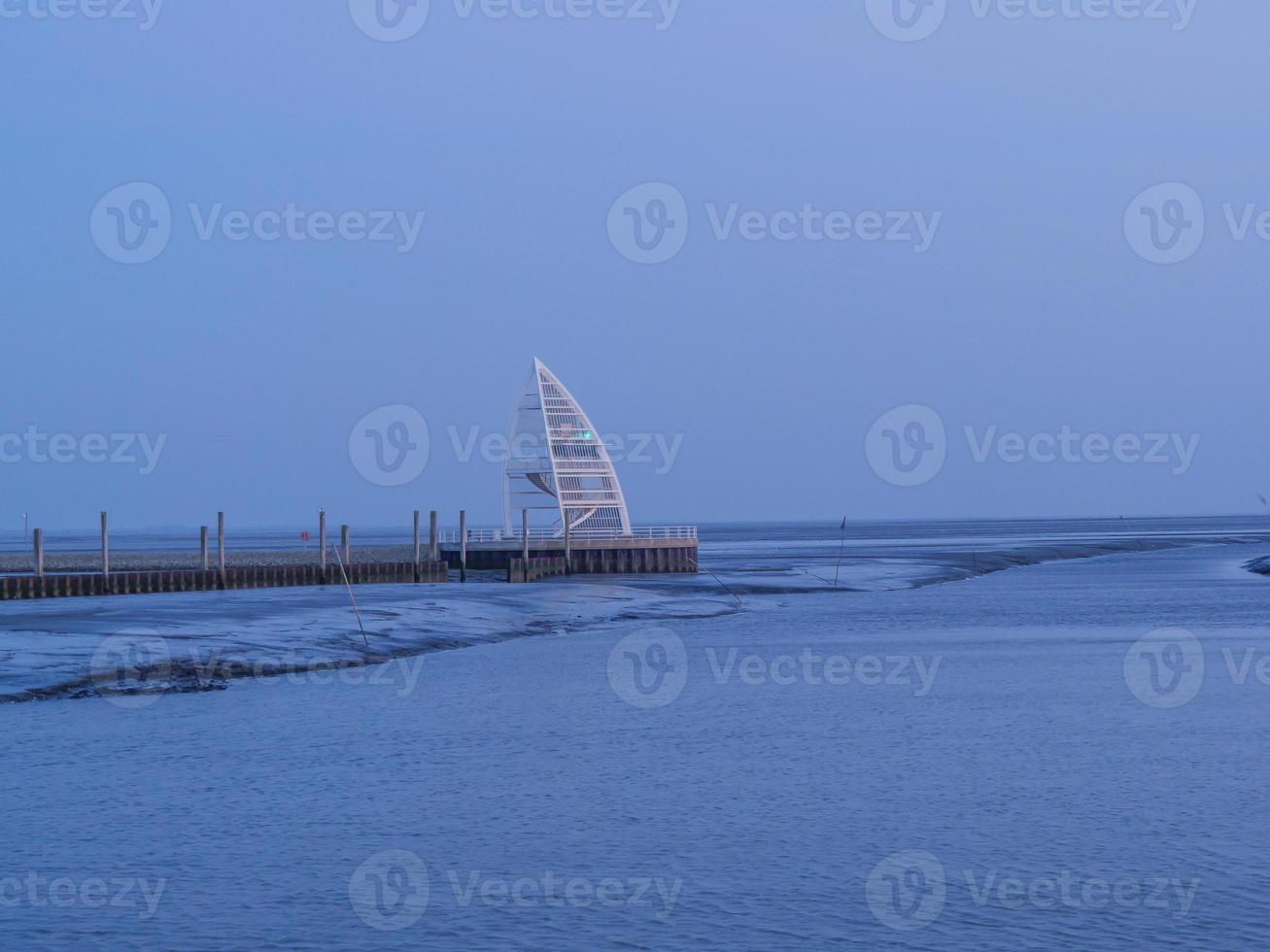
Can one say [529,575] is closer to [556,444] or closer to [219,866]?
[556,444]

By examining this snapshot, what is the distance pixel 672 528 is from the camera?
7581 cm

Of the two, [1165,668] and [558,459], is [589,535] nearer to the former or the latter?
[558,459]

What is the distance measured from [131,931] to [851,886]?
20.7 ft

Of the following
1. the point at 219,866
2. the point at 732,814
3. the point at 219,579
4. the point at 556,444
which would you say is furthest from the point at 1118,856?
the point at 556,444

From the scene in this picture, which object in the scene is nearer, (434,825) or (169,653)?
(434,825)
